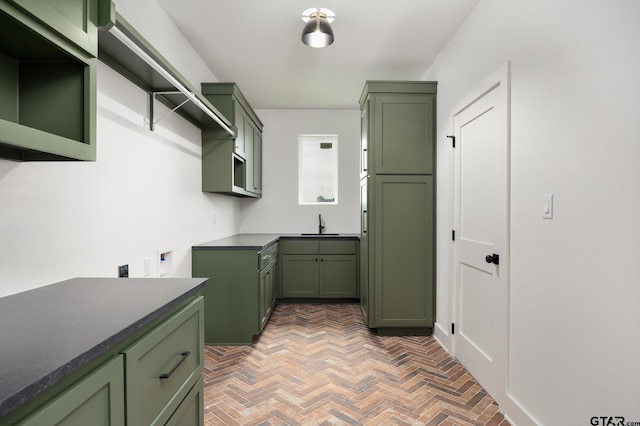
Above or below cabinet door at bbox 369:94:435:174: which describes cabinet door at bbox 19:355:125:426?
below

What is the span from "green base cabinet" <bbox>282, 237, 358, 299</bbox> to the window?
91cm

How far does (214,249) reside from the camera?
3.00 metres

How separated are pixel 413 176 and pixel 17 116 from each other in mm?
2941

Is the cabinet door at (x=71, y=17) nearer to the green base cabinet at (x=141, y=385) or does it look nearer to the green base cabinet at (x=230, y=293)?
the green base cabinet at (x=141, y=385)

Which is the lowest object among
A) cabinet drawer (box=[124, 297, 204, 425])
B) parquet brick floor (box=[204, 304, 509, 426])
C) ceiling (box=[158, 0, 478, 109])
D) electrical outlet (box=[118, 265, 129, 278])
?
parquet brick floor (box=[204, 304, 509, 426])

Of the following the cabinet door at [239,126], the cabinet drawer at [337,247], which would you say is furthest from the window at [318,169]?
the cabinet door at [239,126]

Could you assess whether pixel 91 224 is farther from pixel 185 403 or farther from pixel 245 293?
pixel 245 293

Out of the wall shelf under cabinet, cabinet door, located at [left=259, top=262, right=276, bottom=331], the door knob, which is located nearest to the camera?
the wall shelf under cabinet

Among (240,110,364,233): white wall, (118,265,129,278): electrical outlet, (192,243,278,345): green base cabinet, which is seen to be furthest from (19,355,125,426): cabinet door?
(240,110,364,233): white wall

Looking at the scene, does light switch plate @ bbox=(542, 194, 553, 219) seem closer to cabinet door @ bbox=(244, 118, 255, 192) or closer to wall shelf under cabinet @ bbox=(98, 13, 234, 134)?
wall shelf under cabinet @ bbox=(98, 13, 234, 134)

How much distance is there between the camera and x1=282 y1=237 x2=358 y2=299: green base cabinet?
4434mm

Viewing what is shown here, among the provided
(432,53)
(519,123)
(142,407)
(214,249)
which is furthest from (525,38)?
(214,249)

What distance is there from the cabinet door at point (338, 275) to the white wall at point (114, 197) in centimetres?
187

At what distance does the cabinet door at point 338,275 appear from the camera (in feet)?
14.5
